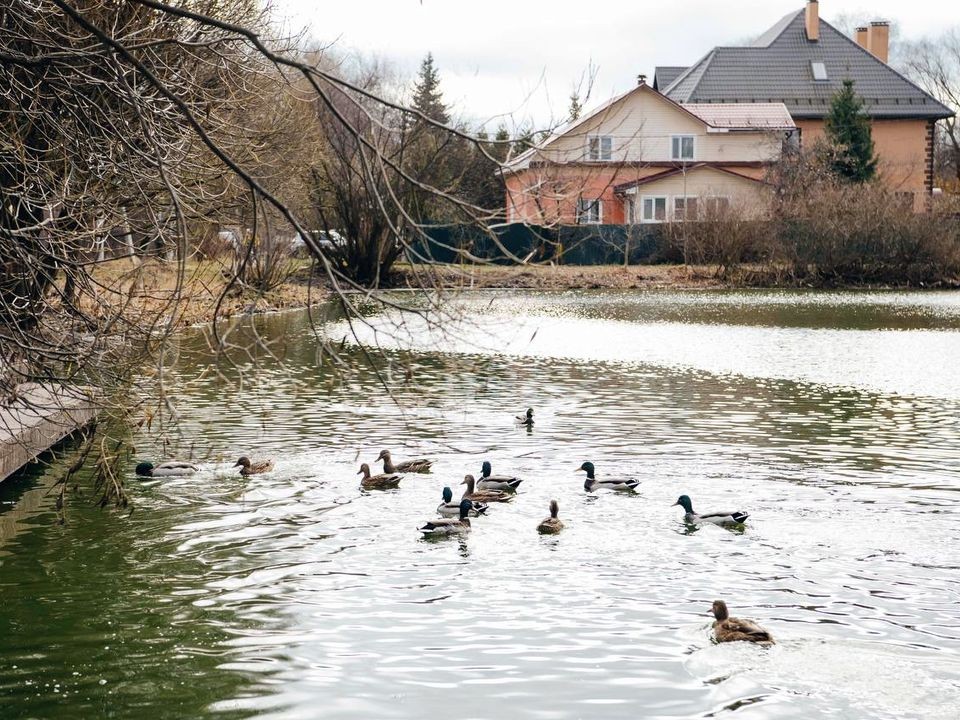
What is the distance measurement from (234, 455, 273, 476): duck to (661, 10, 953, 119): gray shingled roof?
2417 inches

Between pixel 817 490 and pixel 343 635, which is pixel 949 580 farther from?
pixel 343 635

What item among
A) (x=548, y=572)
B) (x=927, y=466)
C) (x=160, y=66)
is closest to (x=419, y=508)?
(x=548, y=572)

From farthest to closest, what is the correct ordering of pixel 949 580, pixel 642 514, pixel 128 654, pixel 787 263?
pixel 787 263 → pixel 642 514 → pixel 949 580 → pixel 128 654

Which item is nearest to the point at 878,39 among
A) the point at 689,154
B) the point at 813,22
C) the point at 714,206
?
the point at 813,22

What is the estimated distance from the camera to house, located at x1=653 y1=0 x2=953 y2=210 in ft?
237

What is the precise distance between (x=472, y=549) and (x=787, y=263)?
135ft

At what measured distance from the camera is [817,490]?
1295 cm

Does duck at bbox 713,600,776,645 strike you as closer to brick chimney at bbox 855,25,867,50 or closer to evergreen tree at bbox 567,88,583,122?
evergreen tree at bbox 567,88,583,122

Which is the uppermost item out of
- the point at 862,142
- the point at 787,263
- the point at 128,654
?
the point at 862,142

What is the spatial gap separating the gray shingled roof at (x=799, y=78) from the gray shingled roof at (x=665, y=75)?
14.7ft

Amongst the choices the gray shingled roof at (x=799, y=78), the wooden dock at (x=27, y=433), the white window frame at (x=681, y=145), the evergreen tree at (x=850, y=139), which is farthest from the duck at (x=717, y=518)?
the gray shingled roof at (x=799, y=78)

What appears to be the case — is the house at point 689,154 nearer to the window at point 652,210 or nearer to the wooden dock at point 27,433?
the window at point 652,210

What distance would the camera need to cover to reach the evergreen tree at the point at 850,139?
6128 cm

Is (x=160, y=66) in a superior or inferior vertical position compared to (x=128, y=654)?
superior
